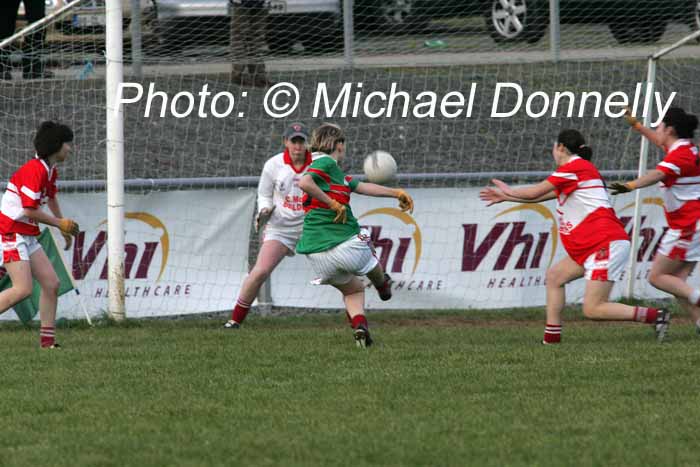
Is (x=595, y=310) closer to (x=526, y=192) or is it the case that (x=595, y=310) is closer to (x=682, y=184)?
(x=526, y=192)

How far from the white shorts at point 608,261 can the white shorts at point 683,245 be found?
2.68 ft

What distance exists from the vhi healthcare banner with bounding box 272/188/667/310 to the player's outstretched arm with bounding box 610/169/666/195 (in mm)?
2646

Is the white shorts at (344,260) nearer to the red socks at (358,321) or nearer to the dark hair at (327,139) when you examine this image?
the red socks at (358,321)

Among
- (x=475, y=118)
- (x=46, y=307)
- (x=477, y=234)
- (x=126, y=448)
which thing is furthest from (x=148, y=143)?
(x=126, y=448)

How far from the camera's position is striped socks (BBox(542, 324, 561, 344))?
9039mm

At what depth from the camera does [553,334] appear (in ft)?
29.7

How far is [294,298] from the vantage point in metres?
11.5

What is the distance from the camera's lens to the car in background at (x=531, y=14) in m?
15.7

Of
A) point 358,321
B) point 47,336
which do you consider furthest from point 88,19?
point 358,321

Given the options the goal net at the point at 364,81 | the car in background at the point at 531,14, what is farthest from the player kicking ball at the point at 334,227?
the car in background at the point at 531,14

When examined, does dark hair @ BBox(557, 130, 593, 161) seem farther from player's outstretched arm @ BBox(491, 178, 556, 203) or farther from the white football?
the white football

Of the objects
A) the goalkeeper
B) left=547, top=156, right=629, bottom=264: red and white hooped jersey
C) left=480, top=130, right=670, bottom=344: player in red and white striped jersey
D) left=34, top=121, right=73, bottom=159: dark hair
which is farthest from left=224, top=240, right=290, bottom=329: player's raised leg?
left=547, top=156, right=629, bottom=264: red and white hooped jersey

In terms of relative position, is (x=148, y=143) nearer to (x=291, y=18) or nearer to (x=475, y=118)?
(x=291, y=18)

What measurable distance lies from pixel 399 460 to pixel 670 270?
15.1 feet
